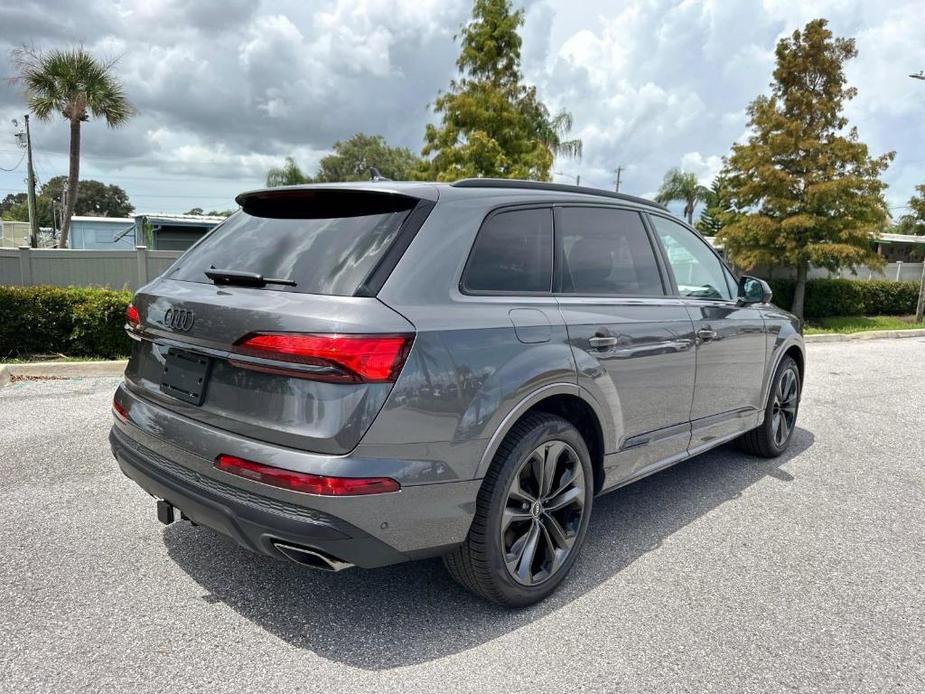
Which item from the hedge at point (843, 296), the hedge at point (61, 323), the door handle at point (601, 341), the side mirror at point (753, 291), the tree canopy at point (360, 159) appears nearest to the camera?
the door handle at point (601, 341)

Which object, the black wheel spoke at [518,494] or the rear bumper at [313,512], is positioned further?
the black wheel spoke at [518,494]

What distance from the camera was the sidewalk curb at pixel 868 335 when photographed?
14.7 metres

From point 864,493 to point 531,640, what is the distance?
10.1 ft

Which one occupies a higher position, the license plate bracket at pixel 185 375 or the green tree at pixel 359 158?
the green tree at pixel 359 158

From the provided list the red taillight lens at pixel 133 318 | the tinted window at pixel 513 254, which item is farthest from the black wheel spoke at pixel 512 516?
the red taillight lens at pixel 133 318

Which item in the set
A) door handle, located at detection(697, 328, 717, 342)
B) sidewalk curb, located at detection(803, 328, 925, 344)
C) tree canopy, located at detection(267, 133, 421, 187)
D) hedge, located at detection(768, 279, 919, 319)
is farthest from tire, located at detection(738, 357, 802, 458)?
tree canopy, located at detection(267, 133, 421, 187)

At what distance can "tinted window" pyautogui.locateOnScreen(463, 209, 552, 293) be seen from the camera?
8.92 feet

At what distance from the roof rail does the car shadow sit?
179 centimetres

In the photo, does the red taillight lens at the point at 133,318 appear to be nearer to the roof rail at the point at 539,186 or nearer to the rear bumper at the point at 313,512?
the rear bumper at the point at 313,512

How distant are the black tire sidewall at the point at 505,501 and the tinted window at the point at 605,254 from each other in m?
0.69

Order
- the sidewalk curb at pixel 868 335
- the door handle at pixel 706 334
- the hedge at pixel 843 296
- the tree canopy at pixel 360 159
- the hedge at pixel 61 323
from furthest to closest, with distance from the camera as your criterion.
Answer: the tree canopy at pixel 360 159, the hedge at pixel 843 296, the sidewalk curb at pixel 868 335, the hedge at pixel 61 323, the door handle at pixel 706 334

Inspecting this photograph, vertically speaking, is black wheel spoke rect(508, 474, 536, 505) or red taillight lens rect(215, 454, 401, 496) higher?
red taillight lens rect(215, 454, 401, 496)

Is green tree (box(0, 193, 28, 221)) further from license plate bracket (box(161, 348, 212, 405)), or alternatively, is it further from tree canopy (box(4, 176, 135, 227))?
license plate bracket (box(161, 348, 212, 405))

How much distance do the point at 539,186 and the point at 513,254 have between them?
52cm
